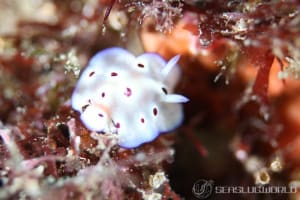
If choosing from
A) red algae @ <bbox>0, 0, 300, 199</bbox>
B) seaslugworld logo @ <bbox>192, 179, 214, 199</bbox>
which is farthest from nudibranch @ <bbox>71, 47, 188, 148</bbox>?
seaslugworld logo @ <bbox>192, 179, 214, 199</bbox>

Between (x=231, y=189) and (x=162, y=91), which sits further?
(x=231, y=189)

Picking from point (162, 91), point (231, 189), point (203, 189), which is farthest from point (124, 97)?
point (231, 189)

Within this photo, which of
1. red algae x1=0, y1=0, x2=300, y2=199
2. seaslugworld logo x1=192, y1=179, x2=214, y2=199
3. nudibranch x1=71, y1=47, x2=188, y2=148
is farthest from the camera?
seaslugworld logo x1=192, y1=179, x2=214, y2=199

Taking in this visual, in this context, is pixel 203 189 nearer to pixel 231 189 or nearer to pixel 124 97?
pixel 231 189

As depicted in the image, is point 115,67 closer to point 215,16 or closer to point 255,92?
point 215,16

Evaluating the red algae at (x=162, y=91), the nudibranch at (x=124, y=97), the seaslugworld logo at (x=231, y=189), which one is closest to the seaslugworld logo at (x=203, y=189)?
the seaslugworld logo at (x=231, y=189)

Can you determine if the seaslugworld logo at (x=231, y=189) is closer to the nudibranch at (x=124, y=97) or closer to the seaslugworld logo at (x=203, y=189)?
the seaslugworld logo at (x=203, y=189)

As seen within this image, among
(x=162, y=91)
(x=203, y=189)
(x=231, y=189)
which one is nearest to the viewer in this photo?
(x=162, y=91)

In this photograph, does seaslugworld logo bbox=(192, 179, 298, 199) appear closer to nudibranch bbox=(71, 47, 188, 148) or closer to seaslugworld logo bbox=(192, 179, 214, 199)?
seaslugworld logo bbox=(192, 179, 214, 199)

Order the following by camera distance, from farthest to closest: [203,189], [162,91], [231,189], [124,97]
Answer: [231,189], [203,189], [162,91], [124,97]
